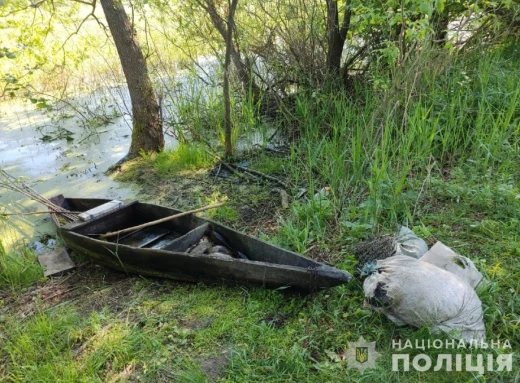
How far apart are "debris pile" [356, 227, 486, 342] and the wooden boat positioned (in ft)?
0.61

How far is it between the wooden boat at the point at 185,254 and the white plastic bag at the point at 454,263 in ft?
1.48

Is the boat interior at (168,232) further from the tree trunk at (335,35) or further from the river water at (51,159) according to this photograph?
the tree trunk at (335,35)

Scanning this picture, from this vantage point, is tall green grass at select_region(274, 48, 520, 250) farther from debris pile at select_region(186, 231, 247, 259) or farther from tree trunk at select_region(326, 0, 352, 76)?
tree trunk at select_region(326, 0, 352, 76)

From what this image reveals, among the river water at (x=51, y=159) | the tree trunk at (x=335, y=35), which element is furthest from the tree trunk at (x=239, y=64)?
the river water at (x=51, y=159)

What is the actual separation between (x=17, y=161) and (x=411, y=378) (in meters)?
5.48

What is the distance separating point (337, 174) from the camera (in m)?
2.93

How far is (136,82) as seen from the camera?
4555mm

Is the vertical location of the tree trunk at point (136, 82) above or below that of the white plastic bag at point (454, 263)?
above

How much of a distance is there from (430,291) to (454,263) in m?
0.34

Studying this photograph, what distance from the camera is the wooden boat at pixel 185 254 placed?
207 centimetres

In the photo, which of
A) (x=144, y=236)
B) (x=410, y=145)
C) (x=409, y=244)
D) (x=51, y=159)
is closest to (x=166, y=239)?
(x=144, y=236)

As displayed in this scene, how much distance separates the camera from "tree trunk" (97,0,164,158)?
4.28 metres

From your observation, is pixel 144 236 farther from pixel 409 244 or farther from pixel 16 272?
pixel 409 244

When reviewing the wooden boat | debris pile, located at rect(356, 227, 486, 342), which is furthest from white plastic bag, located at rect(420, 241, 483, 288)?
the wooden boat
